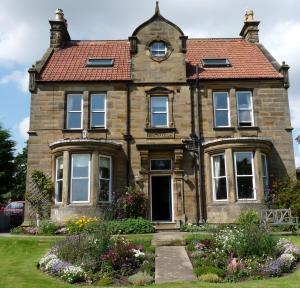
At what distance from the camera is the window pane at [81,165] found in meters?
20.0

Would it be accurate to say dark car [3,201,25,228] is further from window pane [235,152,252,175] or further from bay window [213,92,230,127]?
window pane [235,152,252,175]

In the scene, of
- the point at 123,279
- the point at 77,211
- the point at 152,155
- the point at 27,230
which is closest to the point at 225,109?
the point at 152,155

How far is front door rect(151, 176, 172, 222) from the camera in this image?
21198mm

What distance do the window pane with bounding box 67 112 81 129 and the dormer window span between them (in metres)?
5.42

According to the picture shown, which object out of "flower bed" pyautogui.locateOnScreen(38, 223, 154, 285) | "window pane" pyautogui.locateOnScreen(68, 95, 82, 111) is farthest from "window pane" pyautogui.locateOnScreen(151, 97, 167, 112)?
"flower bed" pyautogui.locateOnScreen(38, 223, 154, 285)

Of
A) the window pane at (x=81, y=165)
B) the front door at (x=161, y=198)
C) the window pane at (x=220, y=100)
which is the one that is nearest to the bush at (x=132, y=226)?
the front door at (x=161, y=198)

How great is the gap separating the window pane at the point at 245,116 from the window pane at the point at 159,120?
4089 millimetres

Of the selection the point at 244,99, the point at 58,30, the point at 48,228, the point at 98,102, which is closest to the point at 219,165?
the point at 244,99

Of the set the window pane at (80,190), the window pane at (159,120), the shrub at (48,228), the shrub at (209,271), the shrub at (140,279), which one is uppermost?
the window pane at (159,120)

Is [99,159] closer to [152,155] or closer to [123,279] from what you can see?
[152,155]

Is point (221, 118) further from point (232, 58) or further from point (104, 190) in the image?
point (104, 190)

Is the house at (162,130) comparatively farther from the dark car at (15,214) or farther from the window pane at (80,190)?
the dark car at (15,214)

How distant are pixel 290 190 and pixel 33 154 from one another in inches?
510

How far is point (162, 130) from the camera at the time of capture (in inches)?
843
